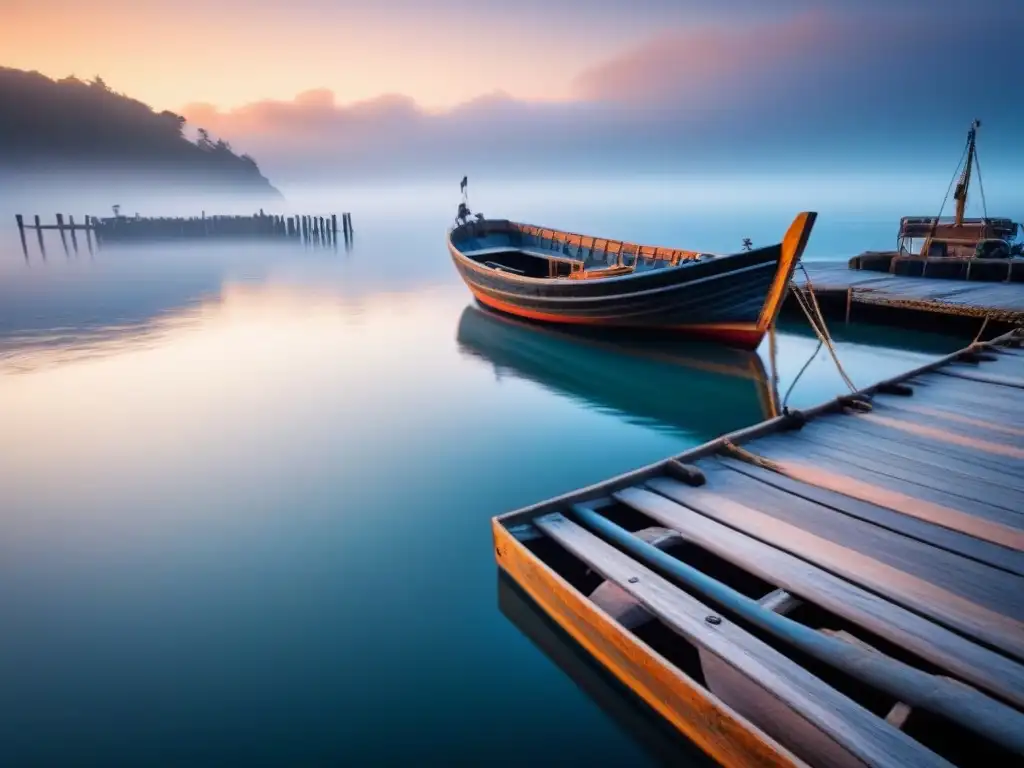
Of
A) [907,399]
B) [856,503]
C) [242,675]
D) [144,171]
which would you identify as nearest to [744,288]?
[907,399]

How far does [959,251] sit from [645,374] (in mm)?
18855

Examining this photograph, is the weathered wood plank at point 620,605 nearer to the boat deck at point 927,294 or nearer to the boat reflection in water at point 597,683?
the boat reflection in water at point 597,683

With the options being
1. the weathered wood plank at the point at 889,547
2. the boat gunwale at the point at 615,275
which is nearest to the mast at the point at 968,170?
the boat gunwale at the point at 615,275

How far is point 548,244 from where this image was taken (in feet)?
83.8

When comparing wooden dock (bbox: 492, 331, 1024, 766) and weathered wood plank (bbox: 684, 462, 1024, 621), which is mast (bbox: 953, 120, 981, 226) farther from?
weathered wood plank (bbox: 684, 462, 1024, 621)

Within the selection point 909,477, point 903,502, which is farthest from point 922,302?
point 903,502

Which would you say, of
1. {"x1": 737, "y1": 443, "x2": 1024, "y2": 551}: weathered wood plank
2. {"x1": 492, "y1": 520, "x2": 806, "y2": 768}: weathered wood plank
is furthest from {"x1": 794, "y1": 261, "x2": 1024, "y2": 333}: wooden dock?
{"x1": 492, "y1": 520, "x2": 806, "y2": 768}: weathered wood plank

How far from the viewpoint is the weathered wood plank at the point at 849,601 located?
11.5 feet

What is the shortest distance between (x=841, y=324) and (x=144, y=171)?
19310 centimetres

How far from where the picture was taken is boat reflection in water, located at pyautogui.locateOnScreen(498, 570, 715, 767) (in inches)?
173

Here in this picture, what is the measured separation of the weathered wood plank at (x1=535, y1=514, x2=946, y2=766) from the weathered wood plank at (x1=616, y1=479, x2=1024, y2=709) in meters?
0.68

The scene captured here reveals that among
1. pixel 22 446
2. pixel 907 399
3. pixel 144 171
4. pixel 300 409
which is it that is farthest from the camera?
pixel 144 171

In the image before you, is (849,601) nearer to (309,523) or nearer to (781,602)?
(781,602)

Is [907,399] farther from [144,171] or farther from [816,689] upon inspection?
[144,171]
